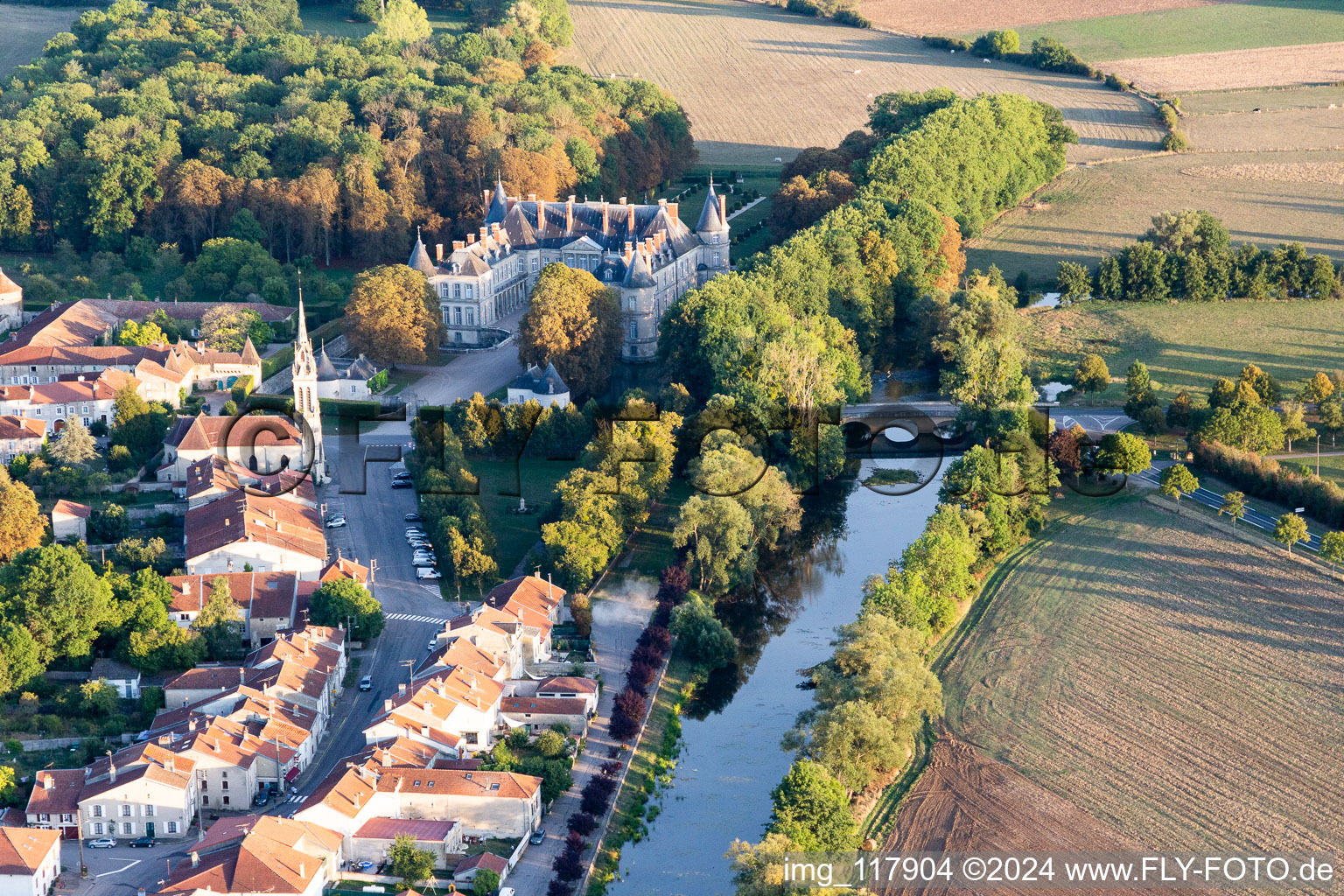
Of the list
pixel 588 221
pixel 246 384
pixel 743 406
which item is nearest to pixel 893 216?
pixel 588 221

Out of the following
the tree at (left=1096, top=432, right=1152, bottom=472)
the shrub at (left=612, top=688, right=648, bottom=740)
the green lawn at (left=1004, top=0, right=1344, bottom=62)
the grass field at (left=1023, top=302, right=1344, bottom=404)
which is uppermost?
the green lawn at (left=1004, top=0, right=1344, bottom=62)

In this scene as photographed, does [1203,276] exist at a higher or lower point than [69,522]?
higher

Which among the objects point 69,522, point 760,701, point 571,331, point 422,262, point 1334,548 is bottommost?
point 760,701

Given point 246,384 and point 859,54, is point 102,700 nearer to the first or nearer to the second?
point 246,384

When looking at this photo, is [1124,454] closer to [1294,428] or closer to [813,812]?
[1294,428]

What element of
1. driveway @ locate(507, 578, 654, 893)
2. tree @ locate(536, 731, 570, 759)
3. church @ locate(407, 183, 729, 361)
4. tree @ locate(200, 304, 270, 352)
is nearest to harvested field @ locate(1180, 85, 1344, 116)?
church @ locate(407, 183, 729, 361)

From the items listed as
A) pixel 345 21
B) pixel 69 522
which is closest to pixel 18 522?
pixel 69 522

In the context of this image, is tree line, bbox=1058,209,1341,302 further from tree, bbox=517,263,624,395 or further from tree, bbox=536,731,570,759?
tree, bbox=536,731,570,759

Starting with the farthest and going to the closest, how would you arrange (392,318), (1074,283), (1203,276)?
1. (1074,283)
2. (1203,276)
3. (392,318)
